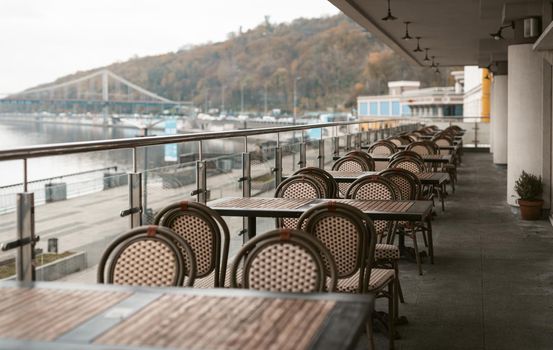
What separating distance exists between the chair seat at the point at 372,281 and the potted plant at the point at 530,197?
5810mm

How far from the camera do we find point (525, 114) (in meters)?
10.5

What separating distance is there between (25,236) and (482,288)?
3671 mm

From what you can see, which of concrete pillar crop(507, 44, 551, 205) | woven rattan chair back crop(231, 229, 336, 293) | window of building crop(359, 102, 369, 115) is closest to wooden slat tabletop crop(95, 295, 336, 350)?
woven rattan chair back crop(231, 229, 336, 293)

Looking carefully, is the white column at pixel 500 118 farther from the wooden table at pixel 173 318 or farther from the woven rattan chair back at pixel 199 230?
the wooden table at pixel 173 318

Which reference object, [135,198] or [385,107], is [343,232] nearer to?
[135,198]

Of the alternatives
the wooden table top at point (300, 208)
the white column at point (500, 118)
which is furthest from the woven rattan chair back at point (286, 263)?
the white column at point (500, 118)

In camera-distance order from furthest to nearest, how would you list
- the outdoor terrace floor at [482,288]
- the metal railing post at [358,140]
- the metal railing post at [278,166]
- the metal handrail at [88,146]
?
the metal railing post at [358,140], the metal railing post at [278,166], the outdoor terrace floor at [482,288], the metal handrail at [88,146]

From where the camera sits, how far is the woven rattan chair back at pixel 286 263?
285 centimetres

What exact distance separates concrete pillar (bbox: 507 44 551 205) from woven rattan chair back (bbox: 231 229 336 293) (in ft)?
26.4

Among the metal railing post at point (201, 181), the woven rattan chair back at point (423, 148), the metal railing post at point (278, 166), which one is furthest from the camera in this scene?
the woven rattan chair back at point (423, 148)

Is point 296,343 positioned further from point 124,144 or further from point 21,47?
point 21,47

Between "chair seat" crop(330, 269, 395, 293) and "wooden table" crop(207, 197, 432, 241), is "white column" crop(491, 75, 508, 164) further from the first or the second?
"chair seat" crop(330, 269, 395, 293)

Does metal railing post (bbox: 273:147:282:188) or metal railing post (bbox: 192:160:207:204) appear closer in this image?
metal railing post (bbox: 192:160:207:204)

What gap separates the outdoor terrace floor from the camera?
450 centimetres
